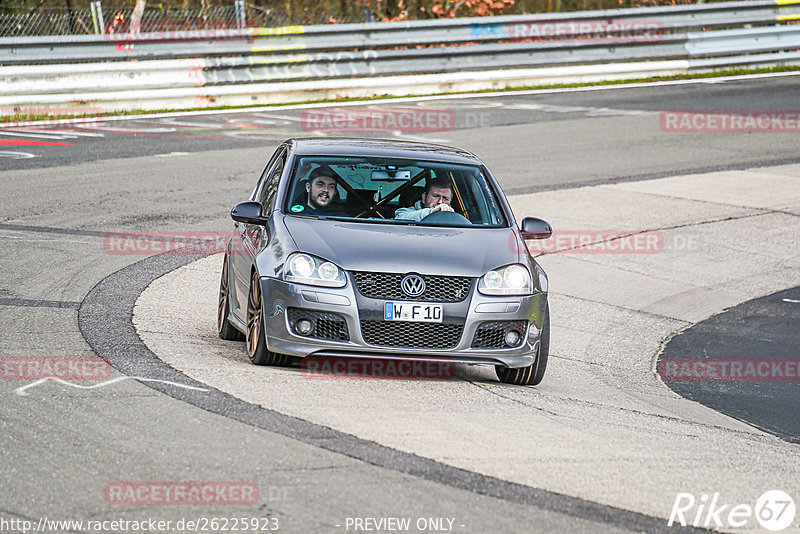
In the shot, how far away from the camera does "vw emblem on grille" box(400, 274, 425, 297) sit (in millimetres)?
7418

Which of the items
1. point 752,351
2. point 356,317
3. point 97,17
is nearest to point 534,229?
point 356,317

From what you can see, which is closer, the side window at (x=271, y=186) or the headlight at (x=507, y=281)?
the headlight at (x=507, y=281)

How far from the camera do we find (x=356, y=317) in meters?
7.37

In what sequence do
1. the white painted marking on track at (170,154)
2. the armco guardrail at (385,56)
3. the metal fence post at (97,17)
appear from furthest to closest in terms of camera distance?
1. the metal fence post at (97,17)
2. the armco guardrail at (385,56)
3. the white painted marking on track at (170,154)

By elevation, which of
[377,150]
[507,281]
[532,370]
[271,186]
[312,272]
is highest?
[377,150]

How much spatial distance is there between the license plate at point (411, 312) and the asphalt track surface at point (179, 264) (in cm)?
128

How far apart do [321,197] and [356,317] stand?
53.5 inches

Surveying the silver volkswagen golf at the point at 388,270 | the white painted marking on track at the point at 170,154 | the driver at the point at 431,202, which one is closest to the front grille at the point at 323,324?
the silver volkswagen golf at the point at 388,270

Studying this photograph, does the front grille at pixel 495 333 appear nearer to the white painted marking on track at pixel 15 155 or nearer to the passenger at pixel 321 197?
the passenger at pixel 321 197

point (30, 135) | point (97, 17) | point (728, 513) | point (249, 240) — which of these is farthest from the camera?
point (97, 17)

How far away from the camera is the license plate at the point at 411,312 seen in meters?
7.39

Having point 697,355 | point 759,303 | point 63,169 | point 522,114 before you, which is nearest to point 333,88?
point 522,114

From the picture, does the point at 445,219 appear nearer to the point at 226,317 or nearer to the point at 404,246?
the point at 404,246

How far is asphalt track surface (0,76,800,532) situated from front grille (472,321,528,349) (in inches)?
69.2
